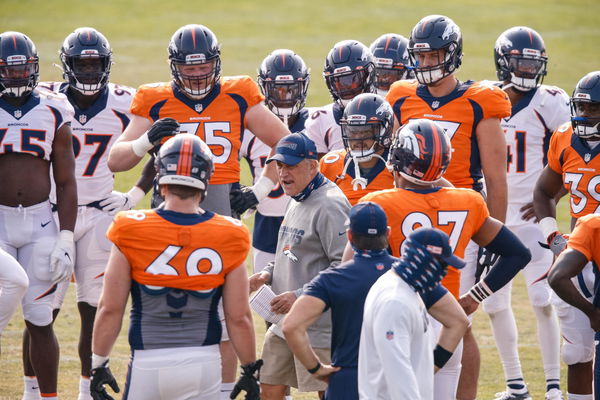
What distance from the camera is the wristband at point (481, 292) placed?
5.97 metres

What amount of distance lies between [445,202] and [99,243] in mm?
3309

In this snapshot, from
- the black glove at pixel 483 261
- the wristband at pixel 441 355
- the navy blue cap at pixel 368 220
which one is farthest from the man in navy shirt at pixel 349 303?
the black glove at pixel 483 261

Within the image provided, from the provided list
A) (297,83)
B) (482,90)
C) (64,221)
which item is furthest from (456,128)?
(64,221)

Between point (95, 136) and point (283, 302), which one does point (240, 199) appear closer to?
point (283, 302)

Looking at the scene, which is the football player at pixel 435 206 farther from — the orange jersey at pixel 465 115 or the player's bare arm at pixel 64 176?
the player's bare arm at pixel 64 176

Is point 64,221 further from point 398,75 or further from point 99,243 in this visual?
point 398,75

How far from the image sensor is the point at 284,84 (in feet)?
27.2

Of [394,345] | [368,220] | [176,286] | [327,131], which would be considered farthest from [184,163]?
[327,131]

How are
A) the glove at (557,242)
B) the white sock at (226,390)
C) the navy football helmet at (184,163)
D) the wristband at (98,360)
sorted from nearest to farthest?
the navy football helmet at (184,163), the wristband at (98,360), the glove at (557,242), the white sock at (226,390)

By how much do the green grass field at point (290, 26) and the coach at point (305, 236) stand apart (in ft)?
56.5

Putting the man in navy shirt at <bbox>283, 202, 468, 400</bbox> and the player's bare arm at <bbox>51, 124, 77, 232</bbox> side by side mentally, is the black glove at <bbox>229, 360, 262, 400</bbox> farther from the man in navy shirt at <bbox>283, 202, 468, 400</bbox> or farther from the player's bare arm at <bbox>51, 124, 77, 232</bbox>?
the player's bare arm at <bbox>51, 124, 77, 232</bbox>

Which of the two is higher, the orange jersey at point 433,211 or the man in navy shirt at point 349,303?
the orange jersey at point 433,211

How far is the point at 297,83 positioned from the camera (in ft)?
27.3

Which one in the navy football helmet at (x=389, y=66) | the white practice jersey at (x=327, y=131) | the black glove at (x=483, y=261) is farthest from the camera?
the navy football helmet at (x=389, y=66)
